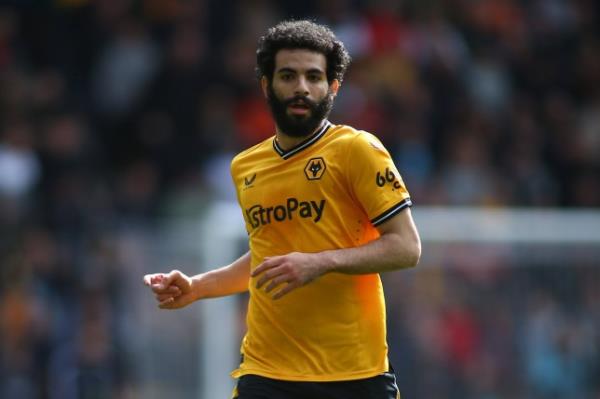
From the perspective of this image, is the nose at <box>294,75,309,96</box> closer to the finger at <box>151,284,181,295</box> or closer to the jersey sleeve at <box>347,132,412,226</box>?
the jersey sleeve at <box>347,132,412,226</box>

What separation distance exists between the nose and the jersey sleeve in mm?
293

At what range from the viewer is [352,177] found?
5.43m

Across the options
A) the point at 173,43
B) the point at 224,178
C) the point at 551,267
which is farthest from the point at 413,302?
the point at 173,43

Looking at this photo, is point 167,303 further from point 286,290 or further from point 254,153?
point 286,290

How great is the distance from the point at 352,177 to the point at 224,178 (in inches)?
284

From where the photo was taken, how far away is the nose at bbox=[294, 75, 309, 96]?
548 cm

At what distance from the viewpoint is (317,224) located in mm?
5508

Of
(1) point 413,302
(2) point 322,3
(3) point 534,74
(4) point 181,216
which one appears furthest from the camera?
(3) point 534,74

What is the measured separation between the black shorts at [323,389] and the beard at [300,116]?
1.07 meters

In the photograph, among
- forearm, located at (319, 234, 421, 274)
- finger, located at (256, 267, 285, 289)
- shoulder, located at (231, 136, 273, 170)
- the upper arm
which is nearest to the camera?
finger, located at (256, 267, 285, 289)

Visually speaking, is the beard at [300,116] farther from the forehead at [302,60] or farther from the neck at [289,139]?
the forehead at [302,60]

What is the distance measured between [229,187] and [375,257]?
24.3 feet

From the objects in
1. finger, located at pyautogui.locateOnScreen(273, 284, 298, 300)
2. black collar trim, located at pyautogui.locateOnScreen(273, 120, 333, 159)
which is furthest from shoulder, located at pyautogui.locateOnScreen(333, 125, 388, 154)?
finger, located at pyautogui.locateOnScreen(273, 284, 298, 300)

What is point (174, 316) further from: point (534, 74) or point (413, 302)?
point (534, 74)
